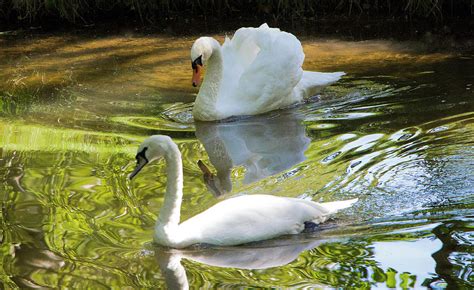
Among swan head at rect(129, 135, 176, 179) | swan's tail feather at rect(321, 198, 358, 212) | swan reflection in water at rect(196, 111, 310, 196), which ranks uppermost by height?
swan head at rect(129, 135, 176, 179)

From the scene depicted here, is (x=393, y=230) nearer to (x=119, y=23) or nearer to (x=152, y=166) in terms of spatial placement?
(x=152, y=166)

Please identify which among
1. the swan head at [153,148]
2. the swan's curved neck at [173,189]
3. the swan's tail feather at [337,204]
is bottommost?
the swan's tail feather at [337,204]

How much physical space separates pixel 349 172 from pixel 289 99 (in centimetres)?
248

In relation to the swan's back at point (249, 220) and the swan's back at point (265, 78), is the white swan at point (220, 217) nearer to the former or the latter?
the swan's back at point (249, 220)

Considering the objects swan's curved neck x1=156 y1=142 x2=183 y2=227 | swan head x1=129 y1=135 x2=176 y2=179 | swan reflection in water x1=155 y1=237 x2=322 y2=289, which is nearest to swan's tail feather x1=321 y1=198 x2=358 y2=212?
swan reflection in water x1=155 y1=237 x2=322 y2=289

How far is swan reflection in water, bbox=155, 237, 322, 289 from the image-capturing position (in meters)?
4.89

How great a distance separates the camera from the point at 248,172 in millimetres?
6727

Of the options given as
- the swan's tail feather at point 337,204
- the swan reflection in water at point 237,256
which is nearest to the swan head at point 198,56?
the swan's tail feather at point 337,204

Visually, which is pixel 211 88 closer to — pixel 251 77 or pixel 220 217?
pixel 251 77

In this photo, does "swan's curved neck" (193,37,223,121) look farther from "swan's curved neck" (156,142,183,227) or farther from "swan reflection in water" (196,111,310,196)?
"swan's curved neck" (156,142,183,227)

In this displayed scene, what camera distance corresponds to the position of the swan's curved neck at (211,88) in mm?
8266

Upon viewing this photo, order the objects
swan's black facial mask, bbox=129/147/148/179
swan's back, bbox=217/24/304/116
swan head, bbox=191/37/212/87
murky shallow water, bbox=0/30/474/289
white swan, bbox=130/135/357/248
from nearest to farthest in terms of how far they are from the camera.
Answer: murky shallow water, bbox=0/30/474/289
white swan, bbox=130/135/357/248
swan's black facial mask, bbox=129/147/148/179
swan head, bbox=191/37/212/87
swan's back, bbox=217/24/304/116

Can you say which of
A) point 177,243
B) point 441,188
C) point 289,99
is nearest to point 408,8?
point 289,99

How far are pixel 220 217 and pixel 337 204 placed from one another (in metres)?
0.81
